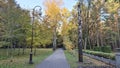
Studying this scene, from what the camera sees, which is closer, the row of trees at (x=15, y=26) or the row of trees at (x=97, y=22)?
the row of trees at (x=15, y=26)

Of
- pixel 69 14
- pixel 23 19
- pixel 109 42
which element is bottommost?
pixel 109 42

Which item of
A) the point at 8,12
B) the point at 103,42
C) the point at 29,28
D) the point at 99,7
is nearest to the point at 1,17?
the point at 8,12

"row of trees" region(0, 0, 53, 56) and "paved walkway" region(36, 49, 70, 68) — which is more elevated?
"row of trees" region(0, 0, 53, 56)

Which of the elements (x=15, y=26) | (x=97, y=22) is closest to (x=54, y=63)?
(x=15, y=26)

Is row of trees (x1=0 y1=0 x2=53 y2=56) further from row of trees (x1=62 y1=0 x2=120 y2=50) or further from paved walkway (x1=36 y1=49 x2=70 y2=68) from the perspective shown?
row of trees (x1=62 y1=0 x2=120 y2=50)

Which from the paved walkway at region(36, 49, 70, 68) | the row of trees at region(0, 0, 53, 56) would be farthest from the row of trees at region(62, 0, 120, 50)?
the paved walkway at region(36, 49, 70, 68)

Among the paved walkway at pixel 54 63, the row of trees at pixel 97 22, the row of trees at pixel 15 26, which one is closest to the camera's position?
the paved walkway at pixel 54 63

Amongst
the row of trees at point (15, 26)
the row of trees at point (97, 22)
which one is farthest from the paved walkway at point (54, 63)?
the row of trees at point (97, 22)

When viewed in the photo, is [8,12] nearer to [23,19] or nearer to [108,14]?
[23,19]

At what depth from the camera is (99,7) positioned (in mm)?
37500

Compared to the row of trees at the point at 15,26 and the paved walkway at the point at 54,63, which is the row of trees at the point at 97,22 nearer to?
the row of trees at the point at 15,26

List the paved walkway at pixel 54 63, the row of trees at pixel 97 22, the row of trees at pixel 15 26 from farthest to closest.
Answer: the row of trees at pixel 97 22 → the row of trees at pixel 15 26 → the paved walkway at pixel 54 63

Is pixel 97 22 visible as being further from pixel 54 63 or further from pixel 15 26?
pixel 54 63

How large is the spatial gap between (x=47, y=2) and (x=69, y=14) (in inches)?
222
